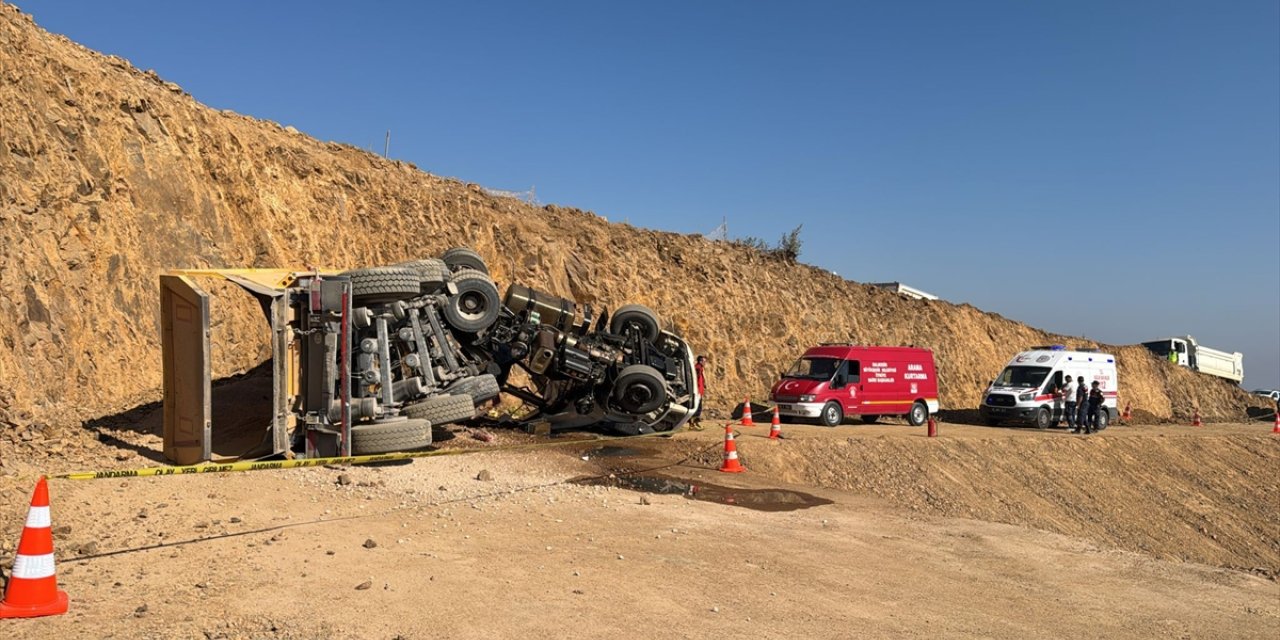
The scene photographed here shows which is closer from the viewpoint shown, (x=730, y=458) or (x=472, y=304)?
(x=472, y=304)

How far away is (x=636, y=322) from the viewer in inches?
599

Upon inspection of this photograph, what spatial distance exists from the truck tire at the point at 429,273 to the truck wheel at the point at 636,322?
412 cm

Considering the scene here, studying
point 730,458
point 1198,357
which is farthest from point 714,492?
point 1198,357

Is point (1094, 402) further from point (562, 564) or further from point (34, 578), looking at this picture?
point (34, 578)

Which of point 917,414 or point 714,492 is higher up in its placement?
point 714,492

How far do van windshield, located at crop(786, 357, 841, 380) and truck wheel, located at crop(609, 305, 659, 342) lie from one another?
9.09 m

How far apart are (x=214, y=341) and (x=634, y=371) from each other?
7505mm

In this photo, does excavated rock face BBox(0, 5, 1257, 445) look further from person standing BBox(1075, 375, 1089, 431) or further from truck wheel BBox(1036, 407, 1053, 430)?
person standing BBox(1075, 375, 1089, 431)

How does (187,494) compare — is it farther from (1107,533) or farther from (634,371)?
(1107,533)

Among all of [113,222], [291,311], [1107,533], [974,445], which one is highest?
[113,222]

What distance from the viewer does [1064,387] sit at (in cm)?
2652

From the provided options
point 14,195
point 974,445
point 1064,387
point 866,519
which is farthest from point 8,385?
point 1064,387

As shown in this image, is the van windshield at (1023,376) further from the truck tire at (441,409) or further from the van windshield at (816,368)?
the truck tire at (441,409)

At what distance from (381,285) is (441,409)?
1.82 metres
